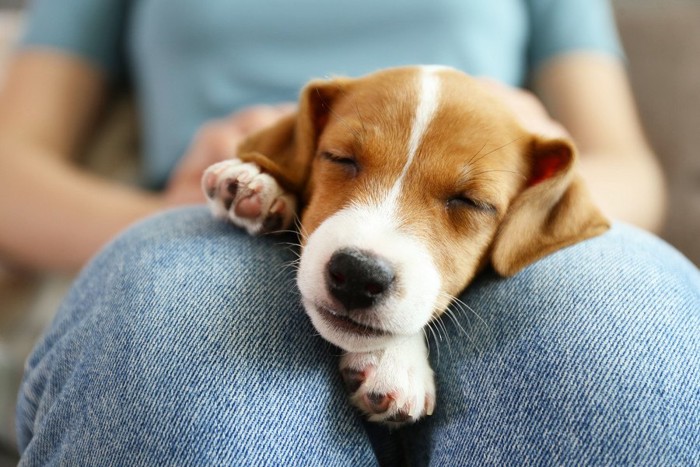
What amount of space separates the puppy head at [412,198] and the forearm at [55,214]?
0.83 m

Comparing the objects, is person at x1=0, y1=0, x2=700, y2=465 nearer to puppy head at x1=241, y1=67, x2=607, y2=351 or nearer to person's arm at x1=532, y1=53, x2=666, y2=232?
puppy head at x1=241, y1=67, x2=607, y2=351

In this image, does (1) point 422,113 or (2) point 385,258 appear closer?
(2) point 385,258

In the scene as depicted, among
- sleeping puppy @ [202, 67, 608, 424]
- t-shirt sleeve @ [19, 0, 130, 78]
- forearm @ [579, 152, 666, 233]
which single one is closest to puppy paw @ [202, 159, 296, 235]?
sleeping puppy @ [202, 67, 608, 424]

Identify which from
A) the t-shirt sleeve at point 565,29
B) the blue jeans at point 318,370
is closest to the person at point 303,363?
the blue jeans at point 318,370

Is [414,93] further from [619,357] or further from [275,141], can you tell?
[619,357]

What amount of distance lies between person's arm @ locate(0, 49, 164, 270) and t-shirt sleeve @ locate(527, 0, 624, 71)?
164 centimetres

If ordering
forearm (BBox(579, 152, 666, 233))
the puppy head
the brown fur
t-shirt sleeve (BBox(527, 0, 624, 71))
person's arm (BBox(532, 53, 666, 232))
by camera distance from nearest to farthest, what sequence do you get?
the puppy head
the brown fur
forearm (BBox(579, 152, 666, 233))
person's arm (BBox(532, 53, 666, 232))
t-shirt sleeve (BBox(527, 0, 624, 71))

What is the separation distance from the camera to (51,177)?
6.44 feet

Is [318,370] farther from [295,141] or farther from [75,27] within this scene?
[75,27]

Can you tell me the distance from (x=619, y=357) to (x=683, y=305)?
0.22m

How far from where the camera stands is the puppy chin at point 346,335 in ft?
3.32

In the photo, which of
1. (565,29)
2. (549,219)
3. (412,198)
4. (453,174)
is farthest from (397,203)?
(565,29)

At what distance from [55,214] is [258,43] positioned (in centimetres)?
94

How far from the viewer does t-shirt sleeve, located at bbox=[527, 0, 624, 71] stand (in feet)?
7.45
